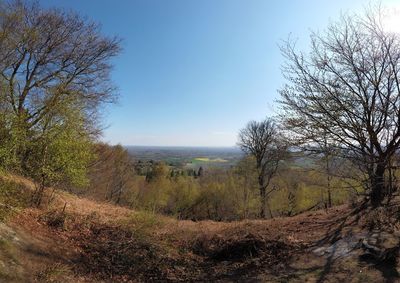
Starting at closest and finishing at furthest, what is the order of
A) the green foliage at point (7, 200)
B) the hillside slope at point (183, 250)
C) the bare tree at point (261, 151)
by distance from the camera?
the hillside slope at point (183, 250)
the green foliage at point (7, 200)
the bare tree at point (261, 151)

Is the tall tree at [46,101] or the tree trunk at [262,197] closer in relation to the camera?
the tall tree at [46,101]

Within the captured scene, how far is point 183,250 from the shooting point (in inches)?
409

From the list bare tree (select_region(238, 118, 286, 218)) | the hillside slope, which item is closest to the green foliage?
the hillside slope

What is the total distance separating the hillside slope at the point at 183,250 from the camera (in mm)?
7107

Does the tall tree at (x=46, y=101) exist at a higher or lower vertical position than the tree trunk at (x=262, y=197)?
higher

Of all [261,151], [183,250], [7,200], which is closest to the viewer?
[7,200]

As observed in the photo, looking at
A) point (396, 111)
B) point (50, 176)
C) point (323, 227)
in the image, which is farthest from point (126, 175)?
point (396, 111)

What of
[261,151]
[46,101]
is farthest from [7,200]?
[261,151]

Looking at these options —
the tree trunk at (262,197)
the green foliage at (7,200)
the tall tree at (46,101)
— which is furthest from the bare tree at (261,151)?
the green foliage at (7,200)

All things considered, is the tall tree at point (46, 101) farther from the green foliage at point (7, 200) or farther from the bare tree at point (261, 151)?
the bare tree at point (261, 151)

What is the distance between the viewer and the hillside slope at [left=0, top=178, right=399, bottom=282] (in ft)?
23.3

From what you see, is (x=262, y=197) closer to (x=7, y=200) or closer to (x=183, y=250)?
(x=183, y=250)

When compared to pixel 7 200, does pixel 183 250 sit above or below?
below

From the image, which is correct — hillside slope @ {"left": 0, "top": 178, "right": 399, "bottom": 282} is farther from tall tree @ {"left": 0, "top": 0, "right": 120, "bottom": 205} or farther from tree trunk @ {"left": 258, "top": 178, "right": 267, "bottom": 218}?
tree trunk @ {"left": 258, "top": 178, "right": 267, "bottom": 218}
